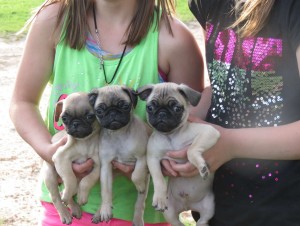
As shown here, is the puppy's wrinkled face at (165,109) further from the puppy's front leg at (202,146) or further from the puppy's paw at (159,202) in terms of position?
the puppy's paw at (159,202)

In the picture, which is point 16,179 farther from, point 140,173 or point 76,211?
point 140,173

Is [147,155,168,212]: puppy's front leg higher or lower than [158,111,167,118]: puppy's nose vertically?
lower

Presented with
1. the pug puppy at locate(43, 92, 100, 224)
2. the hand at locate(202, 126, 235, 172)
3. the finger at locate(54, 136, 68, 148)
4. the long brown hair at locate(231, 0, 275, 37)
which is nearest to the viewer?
the long brown hair at locate(231, 0, 275, 37)

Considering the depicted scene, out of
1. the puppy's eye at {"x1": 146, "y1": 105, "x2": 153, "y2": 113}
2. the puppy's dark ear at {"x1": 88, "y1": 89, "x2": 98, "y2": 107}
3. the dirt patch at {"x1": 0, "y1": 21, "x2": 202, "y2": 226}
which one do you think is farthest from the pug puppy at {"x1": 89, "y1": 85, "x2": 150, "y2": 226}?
the dirt patch at {"x1": 0, "y1": 21, "x2": 202, "y2": 226}

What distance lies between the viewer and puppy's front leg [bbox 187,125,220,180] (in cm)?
281

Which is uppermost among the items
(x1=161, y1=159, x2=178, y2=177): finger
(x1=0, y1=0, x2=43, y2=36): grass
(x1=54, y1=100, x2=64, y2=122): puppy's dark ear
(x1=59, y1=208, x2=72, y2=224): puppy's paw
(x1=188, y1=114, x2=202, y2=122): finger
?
(x1=188, y1=114, x2=202, y2=122): finger

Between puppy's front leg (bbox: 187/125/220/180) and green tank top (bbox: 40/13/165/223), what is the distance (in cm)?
48

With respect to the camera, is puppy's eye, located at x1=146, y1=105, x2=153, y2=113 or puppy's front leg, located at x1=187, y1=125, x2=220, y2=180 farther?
puppy's eye, located at x1=146, y1=105, x2=153, y2=113

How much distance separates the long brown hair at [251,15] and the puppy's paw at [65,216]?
1396mm

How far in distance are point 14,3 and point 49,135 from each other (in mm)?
15064

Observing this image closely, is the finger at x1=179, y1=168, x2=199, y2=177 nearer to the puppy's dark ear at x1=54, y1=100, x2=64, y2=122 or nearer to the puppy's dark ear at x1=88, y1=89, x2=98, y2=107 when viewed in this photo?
the puppy's dark ear at x1=88, y1=89, x2=98, y2=107

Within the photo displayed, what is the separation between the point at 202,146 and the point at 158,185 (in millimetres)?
327

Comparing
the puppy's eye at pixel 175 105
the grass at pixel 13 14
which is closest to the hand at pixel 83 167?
the puppy's eye at pixel 175 105

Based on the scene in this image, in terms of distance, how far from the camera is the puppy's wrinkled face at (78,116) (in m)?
2.99
